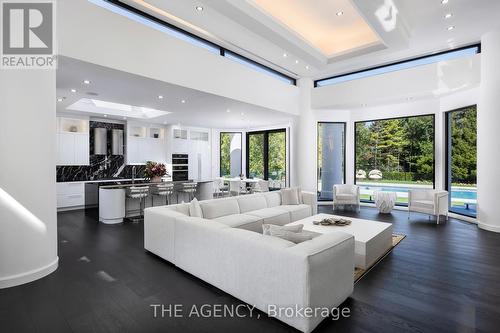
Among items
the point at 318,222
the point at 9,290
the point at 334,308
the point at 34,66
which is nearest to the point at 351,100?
the point at 318,222

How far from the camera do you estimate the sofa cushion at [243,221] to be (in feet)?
13.8

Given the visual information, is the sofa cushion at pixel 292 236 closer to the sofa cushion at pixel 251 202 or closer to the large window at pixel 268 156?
the sofa cushion at pixel 251 202

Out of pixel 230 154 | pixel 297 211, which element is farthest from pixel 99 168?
pixel 297 211

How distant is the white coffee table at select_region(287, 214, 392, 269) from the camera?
345 cm

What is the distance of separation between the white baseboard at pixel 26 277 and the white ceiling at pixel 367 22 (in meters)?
4.20

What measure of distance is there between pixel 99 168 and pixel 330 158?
758 centimetres

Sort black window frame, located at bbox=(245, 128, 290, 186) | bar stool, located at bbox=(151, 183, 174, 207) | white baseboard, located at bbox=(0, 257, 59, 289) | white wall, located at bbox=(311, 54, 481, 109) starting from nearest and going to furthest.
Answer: white baseboard, located at bbox=(0, 257, 59, 289) < white wall, located at bbox=(311, 54, 481, 109) < bar stool, located at bbox=(151, 183, 174, 207) < black window frame, located at bbox=(245, 128, 290, 186)

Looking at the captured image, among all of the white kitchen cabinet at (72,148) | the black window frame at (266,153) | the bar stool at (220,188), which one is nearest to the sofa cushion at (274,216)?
the black window frame at (266,153)

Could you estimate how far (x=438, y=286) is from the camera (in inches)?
115

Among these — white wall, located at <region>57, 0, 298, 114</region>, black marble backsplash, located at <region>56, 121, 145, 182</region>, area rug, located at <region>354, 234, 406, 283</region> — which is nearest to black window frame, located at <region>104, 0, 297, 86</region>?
white wall, located at <region>57, 0, 298, 114</region>

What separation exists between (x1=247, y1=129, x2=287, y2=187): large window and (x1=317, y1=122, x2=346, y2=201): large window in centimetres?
165

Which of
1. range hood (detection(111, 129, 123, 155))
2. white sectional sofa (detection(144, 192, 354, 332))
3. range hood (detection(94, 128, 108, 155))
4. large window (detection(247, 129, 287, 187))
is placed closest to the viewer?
white sectional sofa (detection(144, 192, 354, 332))

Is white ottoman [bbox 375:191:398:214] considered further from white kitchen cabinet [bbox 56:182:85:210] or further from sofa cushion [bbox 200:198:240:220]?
white kitchen cabinet [bbox 56:182:85:210]

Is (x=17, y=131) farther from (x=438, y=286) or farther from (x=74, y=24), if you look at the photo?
(x=438, y=286)
